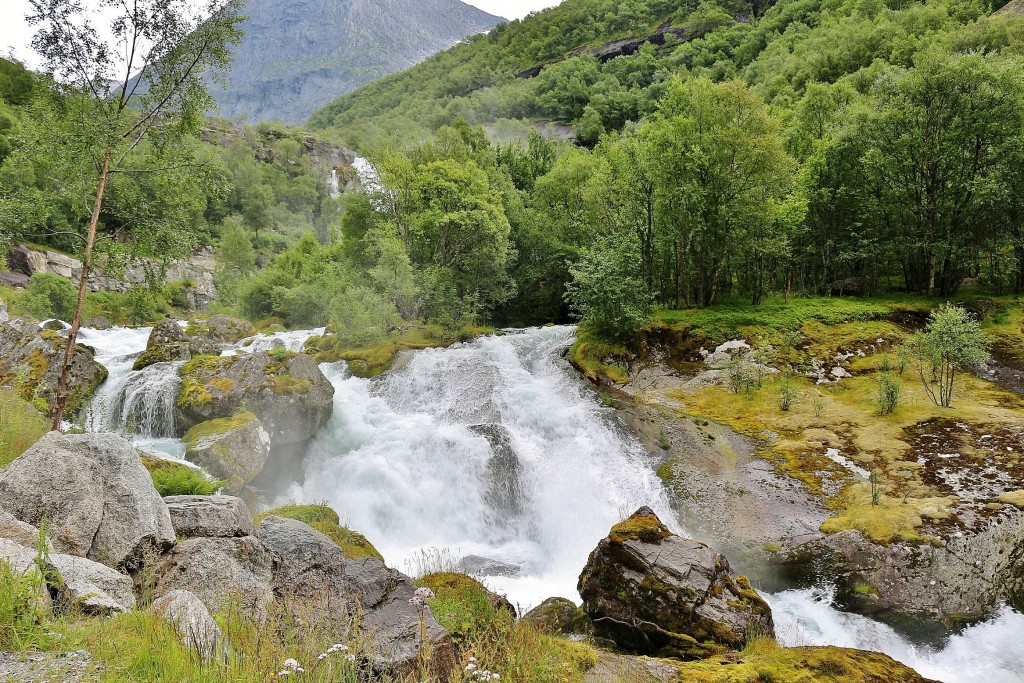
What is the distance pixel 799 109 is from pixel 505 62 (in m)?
127

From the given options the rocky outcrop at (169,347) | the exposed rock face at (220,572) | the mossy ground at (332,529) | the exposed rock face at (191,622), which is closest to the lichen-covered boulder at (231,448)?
the mossy ground at (332,529)

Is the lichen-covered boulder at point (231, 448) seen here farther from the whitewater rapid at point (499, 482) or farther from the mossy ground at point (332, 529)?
the mossy ground at point (332, 529)

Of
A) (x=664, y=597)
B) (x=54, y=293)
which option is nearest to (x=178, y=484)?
(x=664, y=597)

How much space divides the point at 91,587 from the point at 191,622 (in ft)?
4.09

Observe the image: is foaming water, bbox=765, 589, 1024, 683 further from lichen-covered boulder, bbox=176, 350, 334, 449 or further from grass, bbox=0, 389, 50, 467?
lichen-covered boulder, bbox=176, 350, 334, 449

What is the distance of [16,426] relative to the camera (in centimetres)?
976

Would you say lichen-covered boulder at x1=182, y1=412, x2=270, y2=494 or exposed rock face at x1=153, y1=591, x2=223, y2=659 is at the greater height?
exposed rock face at x1=153, y1=591, x2=223, y2=659

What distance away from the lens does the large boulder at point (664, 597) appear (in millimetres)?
7887

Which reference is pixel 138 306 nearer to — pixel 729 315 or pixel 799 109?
pixel 729 315

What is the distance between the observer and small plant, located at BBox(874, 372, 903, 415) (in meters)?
15.8

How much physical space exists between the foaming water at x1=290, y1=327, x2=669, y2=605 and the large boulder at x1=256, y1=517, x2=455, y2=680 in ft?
13.9

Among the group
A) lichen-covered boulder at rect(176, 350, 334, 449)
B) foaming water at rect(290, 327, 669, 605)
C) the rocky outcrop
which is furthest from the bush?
foaming water at rect(290, 327, 669, 605)

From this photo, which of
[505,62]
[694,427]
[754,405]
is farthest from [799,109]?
[505,62]

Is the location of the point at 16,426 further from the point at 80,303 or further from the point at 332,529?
the point at 332,529
